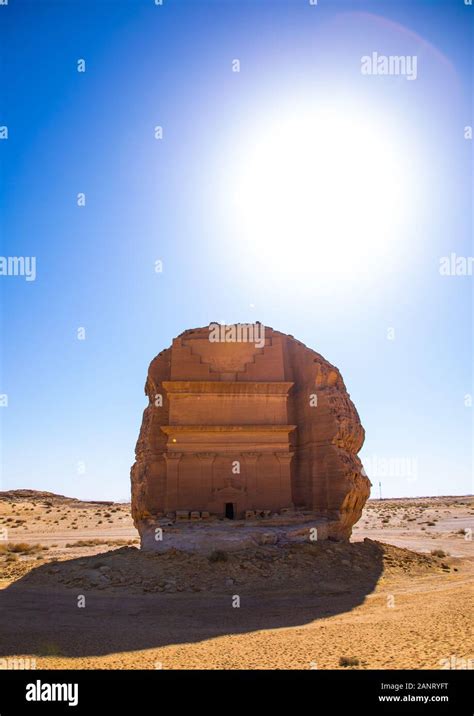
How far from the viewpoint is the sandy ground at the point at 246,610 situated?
9.52 metres

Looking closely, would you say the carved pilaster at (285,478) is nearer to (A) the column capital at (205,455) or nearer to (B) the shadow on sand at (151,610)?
(A) the column capital at (205,455)

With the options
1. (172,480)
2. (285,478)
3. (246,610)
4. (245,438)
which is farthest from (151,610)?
(285,478)

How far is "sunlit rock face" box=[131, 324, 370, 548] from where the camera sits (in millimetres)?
21094

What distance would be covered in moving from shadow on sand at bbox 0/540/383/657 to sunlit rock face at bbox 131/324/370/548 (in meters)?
3.56

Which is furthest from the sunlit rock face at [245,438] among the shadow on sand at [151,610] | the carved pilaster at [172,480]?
the shadow on sand at [151,610]

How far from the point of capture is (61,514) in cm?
5947

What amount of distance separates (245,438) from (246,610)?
8994 mm

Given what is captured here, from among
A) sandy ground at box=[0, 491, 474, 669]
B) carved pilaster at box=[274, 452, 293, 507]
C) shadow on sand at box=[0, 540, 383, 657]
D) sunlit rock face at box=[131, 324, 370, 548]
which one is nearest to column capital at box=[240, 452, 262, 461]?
sunlit rock face at box=[131, 324, 370, 548]

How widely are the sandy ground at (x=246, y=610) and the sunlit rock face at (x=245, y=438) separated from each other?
2.53 m

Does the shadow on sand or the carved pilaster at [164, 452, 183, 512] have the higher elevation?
the carved pilaster at [164, 452, 183, 512]

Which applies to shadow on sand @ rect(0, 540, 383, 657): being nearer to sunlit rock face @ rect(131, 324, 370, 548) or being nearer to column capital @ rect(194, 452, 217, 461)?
sunlit rock face @ rect(131, 324, 370, 548)

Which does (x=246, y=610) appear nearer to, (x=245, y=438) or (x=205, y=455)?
(x=205, y=455)

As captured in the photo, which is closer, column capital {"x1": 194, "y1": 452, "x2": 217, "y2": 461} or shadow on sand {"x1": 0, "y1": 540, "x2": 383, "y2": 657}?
shadow on sand {"x1": 0, "y1": 540, "x2": 383, "y2": 657}

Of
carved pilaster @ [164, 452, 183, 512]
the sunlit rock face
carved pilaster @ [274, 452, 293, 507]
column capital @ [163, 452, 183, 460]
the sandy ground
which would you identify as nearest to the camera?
the sandy ground
